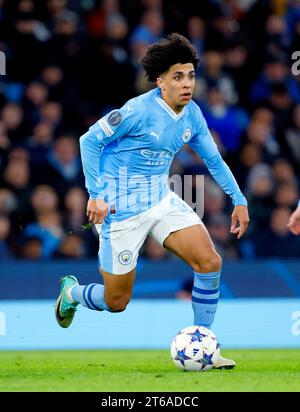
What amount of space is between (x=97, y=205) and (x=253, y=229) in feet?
15.7

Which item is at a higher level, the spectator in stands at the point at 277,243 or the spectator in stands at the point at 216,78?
the spectator in stands at the point at 216,78

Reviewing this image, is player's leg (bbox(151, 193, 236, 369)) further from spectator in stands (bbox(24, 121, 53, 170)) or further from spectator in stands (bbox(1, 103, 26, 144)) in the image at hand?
spectator in stands (bbox(1, 103, 26, 144))

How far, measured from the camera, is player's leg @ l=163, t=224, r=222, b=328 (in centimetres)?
753

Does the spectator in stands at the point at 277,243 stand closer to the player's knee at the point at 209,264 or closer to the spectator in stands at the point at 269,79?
the spectator in stands at the point at 269,79

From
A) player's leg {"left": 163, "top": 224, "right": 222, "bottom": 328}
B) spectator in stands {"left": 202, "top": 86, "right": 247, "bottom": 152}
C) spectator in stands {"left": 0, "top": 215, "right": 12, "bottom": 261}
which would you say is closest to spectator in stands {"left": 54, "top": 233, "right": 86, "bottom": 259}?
spectator in stands {"left": 0, "top": 215, "right": 12, "bottom": 261}

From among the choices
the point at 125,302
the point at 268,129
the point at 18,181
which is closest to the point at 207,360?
the point at 125,302

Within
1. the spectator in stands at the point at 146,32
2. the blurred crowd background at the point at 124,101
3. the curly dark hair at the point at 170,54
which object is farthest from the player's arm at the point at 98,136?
the spectator in stands at the point at 146,32

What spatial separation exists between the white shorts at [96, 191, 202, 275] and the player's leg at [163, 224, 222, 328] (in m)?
0.08

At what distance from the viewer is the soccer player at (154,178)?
24.8 feet

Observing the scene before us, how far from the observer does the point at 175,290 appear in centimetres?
1101

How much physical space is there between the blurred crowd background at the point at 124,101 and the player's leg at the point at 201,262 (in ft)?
11.2

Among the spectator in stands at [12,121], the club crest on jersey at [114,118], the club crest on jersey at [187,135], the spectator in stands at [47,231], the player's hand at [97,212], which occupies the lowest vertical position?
the spectator in stands at [47,231]

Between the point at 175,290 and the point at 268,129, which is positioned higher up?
the point at 268,129
